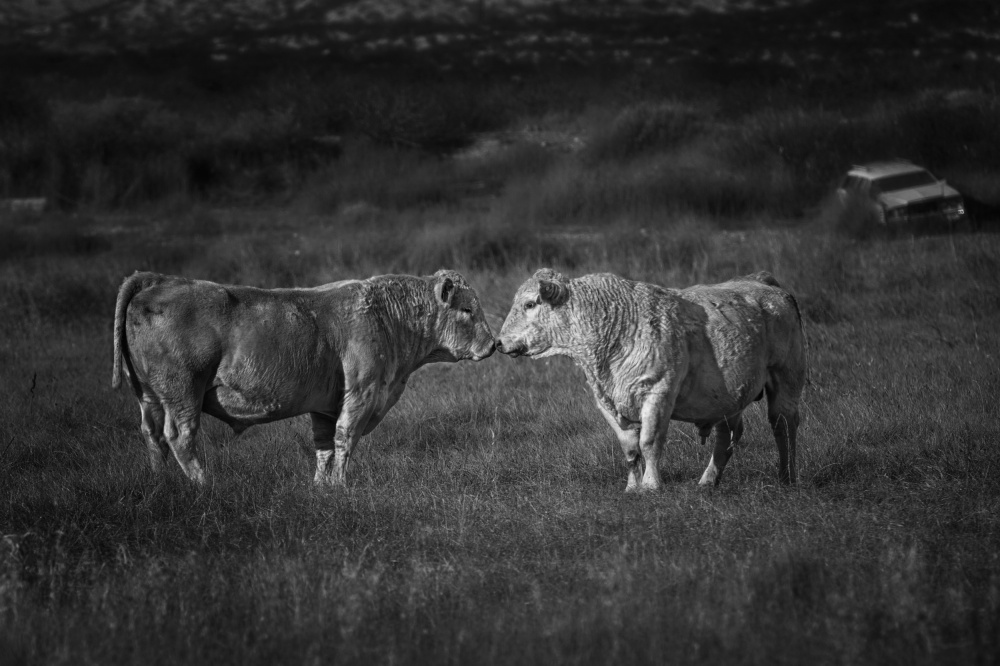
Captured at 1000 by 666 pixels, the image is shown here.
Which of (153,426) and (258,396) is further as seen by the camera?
(153,426)

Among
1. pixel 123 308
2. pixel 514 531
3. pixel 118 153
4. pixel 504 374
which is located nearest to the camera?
pixel 514 531

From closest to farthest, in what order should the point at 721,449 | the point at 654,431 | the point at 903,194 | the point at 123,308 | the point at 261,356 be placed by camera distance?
the point at 654,431
the point at 123,308
the point at 261,356
the point at 721,449
the point at 903,194

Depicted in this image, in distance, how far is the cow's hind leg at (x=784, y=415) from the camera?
9.25 m

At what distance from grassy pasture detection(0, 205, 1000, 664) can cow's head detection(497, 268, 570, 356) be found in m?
1.12

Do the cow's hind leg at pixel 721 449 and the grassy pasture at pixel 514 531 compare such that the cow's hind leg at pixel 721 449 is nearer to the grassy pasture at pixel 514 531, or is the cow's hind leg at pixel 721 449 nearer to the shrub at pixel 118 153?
the grassy pasture at pixel 514 531

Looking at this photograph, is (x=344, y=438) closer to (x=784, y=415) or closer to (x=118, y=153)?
(x=784, y=415)

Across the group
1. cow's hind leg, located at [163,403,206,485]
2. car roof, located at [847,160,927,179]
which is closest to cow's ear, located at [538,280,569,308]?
cow's hind leg, located at [163,403,206,485]

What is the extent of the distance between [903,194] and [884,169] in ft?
5.41

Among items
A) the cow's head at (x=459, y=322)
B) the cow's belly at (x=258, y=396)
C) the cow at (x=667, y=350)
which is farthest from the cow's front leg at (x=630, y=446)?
the cow's belly at (x=258, y=396)

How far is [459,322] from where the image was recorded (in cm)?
1009

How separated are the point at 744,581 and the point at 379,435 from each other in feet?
17.9

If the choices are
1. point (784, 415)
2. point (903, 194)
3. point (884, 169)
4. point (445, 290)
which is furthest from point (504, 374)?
point (884, 169)

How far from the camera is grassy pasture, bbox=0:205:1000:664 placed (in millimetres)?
6000

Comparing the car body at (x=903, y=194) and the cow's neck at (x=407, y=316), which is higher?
the cow's neck at (x=407, y=316)
